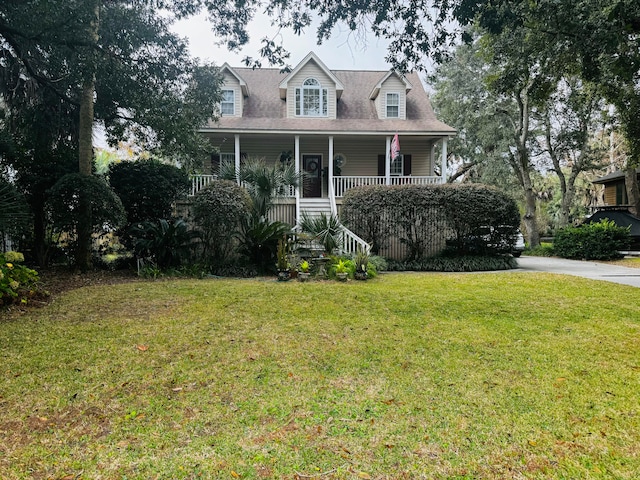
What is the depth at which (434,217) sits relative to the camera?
11.3 metres

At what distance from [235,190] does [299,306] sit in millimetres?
4989

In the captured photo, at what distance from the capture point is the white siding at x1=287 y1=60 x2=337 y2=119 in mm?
16547

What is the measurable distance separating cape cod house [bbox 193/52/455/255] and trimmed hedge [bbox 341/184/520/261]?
4.03 meters

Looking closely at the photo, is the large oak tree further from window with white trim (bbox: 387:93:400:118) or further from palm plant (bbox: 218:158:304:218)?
window with white trim (bbox: 387:93:400:118)

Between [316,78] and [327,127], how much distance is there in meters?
2.70

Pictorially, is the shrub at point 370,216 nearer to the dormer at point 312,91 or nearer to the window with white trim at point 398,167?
the window with white trim at point 398,167

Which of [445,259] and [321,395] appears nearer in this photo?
[321,395]

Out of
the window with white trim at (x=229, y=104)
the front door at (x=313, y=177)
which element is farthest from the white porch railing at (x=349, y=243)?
the window with white trim at (x=229, y=104)

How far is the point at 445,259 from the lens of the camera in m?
11.0

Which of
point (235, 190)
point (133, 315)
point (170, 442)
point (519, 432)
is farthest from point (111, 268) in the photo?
point (519, 432)

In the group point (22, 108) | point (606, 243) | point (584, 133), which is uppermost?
point (584, 133)

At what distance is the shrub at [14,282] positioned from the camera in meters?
5.24

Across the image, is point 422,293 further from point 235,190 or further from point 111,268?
point 111,268

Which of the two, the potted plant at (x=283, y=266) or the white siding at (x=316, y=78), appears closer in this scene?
the potted plant at (x=283, y=266)
